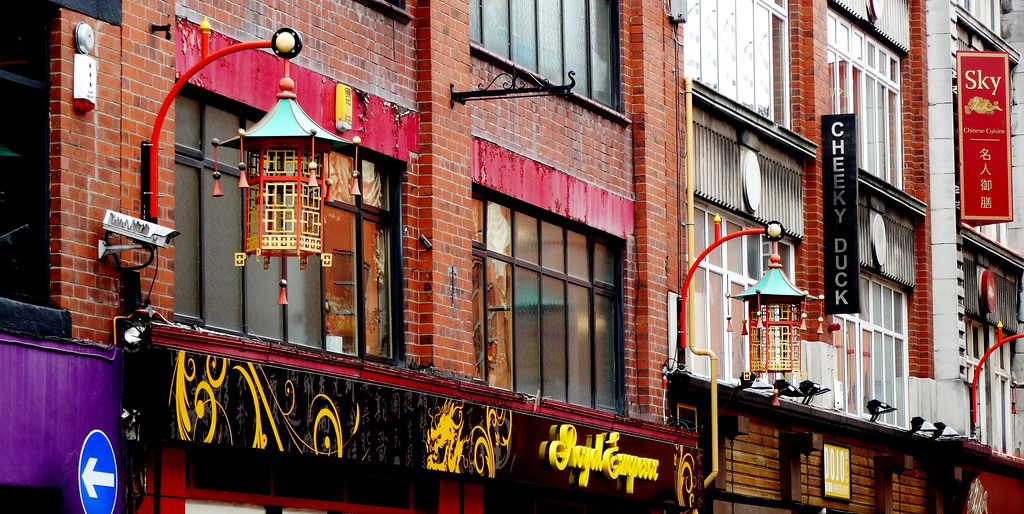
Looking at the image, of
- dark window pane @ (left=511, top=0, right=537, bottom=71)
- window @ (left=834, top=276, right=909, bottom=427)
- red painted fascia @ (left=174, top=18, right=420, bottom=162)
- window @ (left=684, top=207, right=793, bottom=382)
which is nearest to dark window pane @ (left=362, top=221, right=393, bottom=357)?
red painted fascia @ (left=174, top=18, right=420, bottom=162)

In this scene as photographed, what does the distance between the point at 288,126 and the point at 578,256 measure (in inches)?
376

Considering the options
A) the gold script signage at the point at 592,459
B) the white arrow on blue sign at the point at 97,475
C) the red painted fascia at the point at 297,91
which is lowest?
the white arrow on blue sign at the point at 97,475

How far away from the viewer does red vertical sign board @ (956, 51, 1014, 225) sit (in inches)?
1443

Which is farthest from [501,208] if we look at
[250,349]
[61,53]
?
[61,53]

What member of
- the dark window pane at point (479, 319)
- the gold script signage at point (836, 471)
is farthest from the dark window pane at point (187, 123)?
the gold script signage at point (836, 471)

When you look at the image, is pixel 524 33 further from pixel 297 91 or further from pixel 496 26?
pixel 297 91

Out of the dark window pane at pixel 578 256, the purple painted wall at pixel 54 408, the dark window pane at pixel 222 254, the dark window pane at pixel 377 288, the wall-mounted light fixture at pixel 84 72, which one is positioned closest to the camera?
the purple painted wall at pixel 54 408

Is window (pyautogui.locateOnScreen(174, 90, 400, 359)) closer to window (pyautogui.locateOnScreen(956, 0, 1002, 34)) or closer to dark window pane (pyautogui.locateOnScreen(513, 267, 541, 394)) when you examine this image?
dark window pane (pyautogui.locateOnScreen(513, 267, 541, 394))

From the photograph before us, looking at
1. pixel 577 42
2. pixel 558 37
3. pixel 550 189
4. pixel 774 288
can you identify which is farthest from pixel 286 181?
pixel 774 288

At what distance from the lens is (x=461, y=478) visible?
19109 mm

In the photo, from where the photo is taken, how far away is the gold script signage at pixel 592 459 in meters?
20.8

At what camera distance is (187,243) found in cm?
1576

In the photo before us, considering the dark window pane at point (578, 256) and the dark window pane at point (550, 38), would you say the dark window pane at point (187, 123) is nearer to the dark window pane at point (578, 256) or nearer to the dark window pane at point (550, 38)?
the dark window pane at point (550, 38)

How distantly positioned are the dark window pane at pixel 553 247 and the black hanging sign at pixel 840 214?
8458 millimetres
